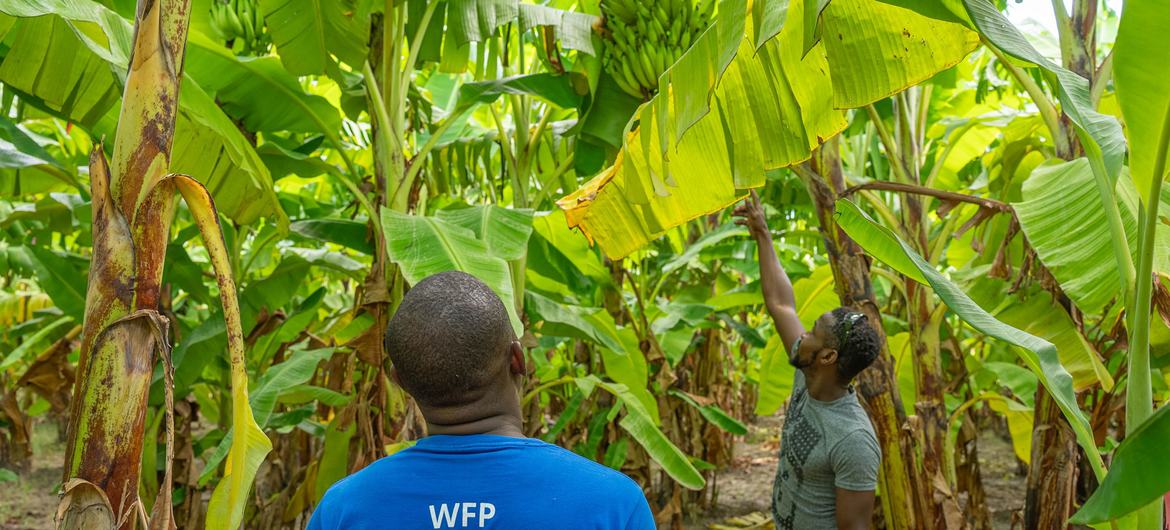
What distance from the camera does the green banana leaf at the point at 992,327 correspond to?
1466 millimetres

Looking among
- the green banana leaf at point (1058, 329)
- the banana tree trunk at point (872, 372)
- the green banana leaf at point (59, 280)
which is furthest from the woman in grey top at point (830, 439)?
the green banana leaf at point (59, 280)

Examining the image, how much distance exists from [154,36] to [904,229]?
8.82 feet

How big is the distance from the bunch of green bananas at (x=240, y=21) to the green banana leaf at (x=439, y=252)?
3.94 ft

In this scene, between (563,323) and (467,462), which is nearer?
(467,462)

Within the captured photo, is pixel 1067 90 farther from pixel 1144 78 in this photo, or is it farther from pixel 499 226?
pixel 499 226

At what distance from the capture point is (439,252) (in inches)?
85.6

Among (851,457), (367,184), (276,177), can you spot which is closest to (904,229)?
(851,457)

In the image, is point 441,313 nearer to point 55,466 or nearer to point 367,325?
point 367,325

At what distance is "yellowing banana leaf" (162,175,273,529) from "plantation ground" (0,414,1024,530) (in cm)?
412

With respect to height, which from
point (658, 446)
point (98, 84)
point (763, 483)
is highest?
point (98, 84)

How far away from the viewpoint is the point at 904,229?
3248 mm

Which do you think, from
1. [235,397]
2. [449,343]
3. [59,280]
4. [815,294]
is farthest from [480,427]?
[59,280]

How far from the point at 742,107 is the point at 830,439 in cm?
102

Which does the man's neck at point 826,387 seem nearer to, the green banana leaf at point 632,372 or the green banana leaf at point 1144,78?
the green banana leaf at point 632,372
